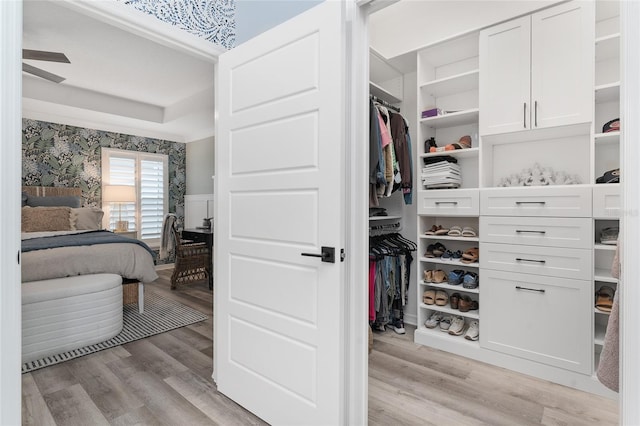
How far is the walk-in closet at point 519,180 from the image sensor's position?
7.16 ft

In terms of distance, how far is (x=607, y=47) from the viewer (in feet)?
7.32

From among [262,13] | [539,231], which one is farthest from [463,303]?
[262,13]

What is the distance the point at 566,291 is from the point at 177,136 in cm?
626

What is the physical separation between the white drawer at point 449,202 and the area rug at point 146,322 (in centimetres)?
253

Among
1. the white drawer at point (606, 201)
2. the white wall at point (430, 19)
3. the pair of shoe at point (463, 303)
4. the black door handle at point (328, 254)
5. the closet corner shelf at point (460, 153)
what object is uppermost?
the white wall at point (430, 19)

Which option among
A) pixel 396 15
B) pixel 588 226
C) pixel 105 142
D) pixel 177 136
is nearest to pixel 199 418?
pixel 588 226

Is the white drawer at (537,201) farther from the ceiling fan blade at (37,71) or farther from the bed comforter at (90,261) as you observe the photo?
the ceiling fan blade at (37,71)

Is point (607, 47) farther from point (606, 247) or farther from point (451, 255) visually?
point (451, 255)

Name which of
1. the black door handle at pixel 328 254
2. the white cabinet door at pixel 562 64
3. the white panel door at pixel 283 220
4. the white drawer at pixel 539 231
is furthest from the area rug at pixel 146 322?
the white cabinet door at pixel 562 64

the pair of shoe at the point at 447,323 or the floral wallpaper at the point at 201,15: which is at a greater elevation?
the floral wallpaper at the point at 201,15

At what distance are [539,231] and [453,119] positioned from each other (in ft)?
3.80

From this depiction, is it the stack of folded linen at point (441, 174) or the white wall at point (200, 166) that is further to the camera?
the white wall at point (200, 166)

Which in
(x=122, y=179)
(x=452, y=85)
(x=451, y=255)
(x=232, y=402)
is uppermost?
(x=452, y=85)

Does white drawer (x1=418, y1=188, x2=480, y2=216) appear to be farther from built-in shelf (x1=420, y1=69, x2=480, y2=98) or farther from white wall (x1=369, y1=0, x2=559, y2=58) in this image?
white wall (x1=369, y1=0, x2=559, y2=58)
